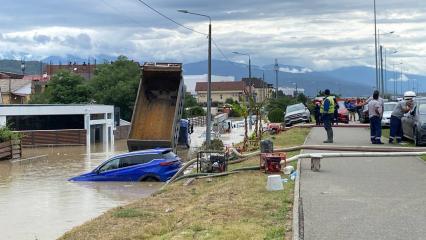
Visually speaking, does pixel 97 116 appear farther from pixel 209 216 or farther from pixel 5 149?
pixel 209 216

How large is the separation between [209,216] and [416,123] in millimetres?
11425

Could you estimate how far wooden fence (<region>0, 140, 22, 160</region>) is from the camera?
40.6m

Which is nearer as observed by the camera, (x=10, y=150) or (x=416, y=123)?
(x=416, y=123)

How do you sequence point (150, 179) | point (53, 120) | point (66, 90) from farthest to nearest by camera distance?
point (66, 90)
point (53, 120)
point (150, 179)

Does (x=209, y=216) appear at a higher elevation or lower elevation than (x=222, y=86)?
lower

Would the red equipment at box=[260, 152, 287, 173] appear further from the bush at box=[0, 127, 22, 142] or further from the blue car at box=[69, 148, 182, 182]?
the bush at box=[0, 127, 22, 142]

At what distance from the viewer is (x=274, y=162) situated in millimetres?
14641

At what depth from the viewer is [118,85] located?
311 ft

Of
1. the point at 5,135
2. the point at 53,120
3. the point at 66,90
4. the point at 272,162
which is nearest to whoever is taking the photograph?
the point at 272,162

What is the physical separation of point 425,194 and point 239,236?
13.7 ft

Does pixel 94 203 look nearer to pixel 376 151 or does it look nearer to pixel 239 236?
pixel 376 151

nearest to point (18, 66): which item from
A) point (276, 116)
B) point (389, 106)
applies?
point (276, 116)

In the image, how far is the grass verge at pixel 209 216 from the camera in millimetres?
8430

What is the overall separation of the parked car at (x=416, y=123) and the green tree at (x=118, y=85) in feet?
243
